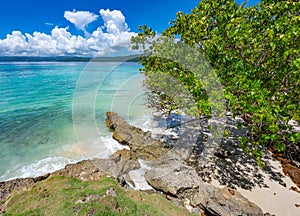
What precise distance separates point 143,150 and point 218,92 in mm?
4630

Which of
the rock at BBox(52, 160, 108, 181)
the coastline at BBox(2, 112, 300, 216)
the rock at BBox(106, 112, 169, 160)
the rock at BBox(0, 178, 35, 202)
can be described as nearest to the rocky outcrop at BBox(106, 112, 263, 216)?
the rock at BBox(106, 112, 169, 160)

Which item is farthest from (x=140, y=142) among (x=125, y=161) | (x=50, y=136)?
(x=50, y=136)

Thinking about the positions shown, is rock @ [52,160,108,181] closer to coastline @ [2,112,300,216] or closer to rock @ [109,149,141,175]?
coastline @ [2,112,300,216]

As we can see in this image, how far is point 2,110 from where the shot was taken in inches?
621

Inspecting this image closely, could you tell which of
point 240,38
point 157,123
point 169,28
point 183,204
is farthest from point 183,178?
point 157,123

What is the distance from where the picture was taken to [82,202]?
151 inches

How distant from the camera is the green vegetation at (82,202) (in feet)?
12.1

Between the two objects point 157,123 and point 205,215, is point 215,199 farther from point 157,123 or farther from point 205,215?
point 157,123

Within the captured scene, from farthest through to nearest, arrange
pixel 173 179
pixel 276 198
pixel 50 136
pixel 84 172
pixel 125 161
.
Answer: pixel 50 136, pixel 125 161, pixel 84 172, pixel 173 179, pixel 276 198

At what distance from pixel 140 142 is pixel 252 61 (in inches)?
237

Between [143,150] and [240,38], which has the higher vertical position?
[240,38]

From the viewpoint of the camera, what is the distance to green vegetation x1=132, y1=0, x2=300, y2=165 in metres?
3.79

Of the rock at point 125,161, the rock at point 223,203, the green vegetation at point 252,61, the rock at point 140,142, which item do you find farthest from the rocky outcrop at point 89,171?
the green vegetation at point 252,61

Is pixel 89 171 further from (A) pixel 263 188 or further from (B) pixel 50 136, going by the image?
(B) pixel 50 136
